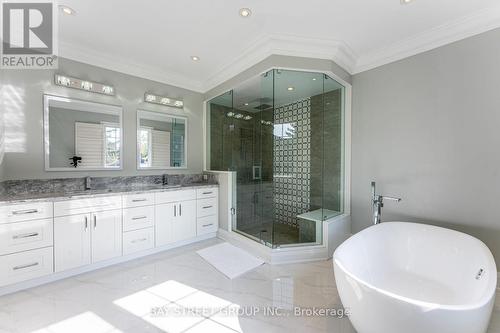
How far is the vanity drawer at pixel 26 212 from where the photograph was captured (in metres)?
1.90

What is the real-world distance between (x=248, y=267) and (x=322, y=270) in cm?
86

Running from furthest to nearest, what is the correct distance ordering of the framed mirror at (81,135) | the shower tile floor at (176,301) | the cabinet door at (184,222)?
the cabinet door at (184,222) < the framed mirror at (81,135) < the shower tile floor at (176,301)

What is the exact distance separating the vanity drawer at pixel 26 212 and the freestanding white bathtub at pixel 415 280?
2.70 metres

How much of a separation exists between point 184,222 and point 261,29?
2.73m

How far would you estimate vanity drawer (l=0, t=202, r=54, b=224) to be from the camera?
190cm

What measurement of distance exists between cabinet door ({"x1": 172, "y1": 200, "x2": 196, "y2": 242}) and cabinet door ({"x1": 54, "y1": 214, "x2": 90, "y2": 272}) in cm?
101

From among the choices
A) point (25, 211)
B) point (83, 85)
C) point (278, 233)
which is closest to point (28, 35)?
point (83, 85)

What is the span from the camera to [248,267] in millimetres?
2473

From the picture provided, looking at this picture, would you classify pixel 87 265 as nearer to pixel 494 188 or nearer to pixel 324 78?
pixel 324 78

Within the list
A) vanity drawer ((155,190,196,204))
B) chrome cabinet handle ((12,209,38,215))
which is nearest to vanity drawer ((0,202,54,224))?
chrome cabinet handle ((12,209,38,215))

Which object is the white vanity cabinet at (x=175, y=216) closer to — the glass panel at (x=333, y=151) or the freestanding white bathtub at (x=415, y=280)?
the glass panel at (x=333, y=151)

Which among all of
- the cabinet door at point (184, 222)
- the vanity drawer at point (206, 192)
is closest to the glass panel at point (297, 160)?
the vanity drawer at point (206, 192)

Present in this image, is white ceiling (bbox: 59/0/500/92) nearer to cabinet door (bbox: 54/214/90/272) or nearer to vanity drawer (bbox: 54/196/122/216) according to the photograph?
vanity drawer (bbox: 54/196/122/216)

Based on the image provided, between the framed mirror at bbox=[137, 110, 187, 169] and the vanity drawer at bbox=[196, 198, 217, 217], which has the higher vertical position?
the framed mirror at bbox=[137, 110, 187, 169]
